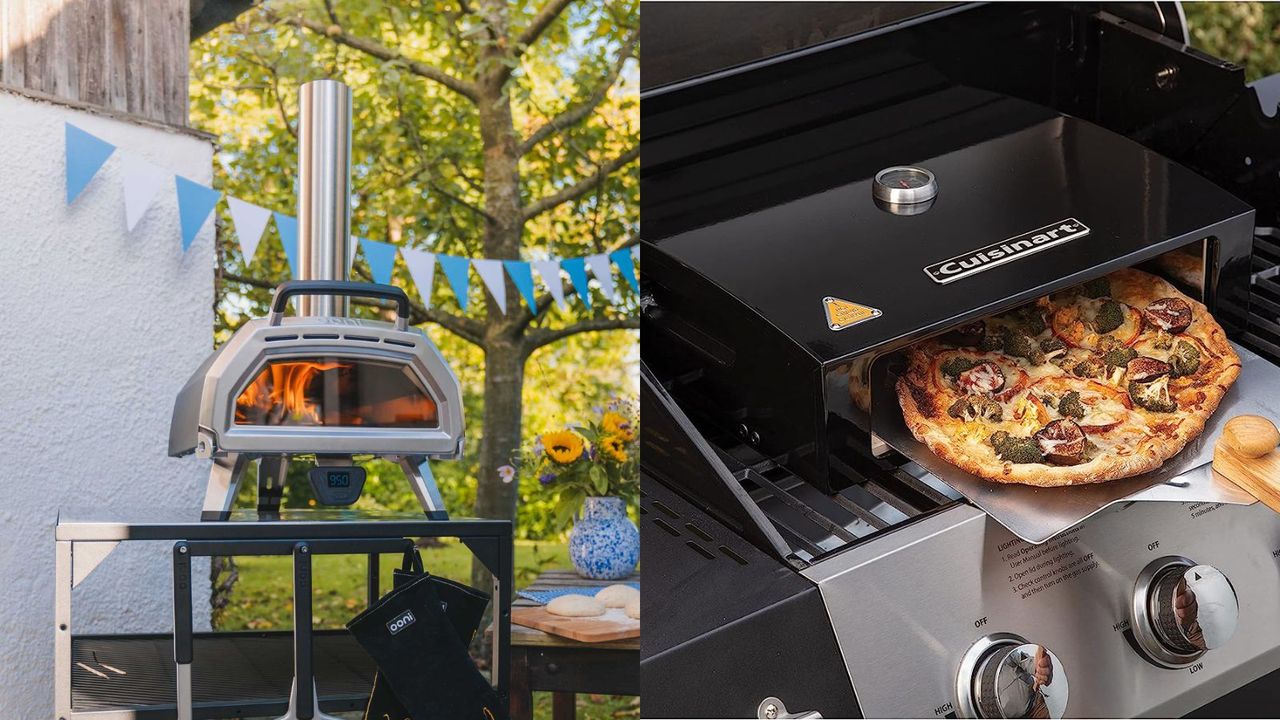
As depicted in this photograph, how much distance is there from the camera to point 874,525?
1169 mm

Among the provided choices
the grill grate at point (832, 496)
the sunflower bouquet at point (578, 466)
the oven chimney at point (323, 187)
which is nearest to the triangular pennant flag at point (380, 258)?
the oven chimney at point (323, 187)

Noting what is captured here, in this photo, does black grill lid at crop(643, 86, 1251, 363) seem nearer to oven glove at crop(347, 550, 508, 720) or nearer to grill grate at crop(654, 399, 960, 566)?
→ grill grate at crop(654, 399, 960, 566)

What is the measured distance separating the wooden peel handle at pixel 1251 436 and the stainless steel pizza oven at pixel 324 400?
50.4 inches

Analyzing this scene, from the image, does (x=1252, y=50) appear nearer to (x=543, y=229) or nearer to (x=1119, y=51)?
(x=1119, y=51)

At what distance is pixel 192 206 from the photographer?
8.45 ft

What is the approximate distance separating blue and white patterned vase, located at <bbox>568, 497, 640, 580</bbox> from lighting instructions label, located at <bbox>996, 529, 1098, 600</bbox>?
1.65 m

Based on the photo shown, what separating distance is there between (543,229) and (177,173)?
9.07 ft

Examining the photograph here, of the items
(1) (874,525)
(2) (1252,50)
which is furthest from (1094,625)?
(2) (1252,50)

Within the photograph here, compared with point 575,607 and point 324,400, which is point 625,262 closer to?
point 575,607

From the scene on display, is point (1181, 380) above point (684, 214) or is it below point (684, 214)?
below

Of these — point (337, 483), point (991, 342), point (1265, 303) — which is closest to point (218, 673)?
point (337, 483)

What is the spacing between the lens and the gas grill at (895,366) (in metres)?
1.08

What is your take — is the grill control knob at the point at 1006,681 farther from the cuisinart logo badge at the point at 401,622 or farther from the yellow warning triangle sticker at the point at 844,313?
the cuisinart logo badge at the point at 401,622

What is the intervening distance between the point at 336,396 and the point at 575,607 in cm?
80
